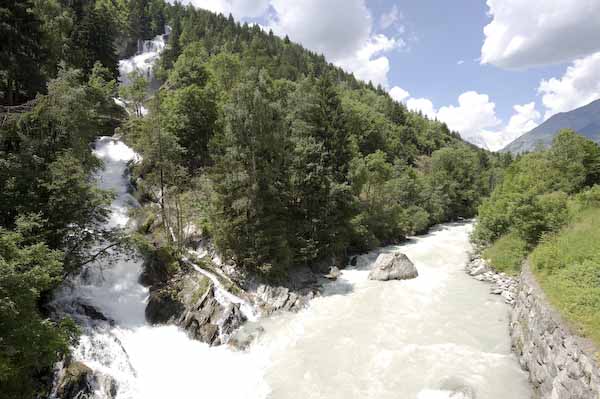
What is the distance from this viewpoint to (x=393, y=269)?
921 inches

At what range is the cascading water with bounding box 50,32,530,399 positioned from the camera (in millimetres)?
12242

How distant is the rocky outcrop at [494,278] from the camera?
1959cm

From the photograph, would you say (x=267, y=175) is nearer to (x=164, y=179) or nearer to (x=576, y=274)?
(x=164, y=179)

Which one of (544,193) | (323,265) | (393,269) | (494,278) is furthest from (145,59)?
(494,278)

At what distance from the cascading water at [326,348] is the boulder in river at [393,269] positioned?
1.37m

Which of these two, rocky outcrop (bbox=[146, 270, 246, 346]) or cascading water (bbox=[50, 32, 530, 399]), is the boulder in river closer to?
cascading water (bbox=[50, 32, 530, 399])

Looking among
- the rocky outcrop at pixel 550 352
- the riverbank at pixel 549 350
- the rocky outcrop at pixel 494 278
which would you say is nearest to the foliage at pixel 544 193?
the rocky outcrop at pixel 494 278

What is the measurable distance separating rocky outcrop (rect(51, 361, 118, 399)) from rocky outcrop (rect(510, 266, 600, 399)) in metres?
15.3

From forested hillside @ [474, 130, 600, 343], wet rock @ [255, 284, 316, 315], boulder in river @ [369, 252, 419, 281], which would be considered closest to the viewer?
forested hillside @ [474, 130, 600, 343]

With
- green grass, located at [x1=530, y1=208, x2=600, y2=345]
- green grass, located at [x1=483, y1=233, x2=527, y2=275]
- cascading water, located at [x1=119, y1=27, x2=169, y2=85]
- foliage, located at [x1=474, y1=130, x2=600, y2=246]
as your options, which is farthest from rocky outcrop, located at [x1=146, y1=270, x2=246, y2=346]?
cascading water, located at [x1=119, y1=27, x2=169, y2=85]

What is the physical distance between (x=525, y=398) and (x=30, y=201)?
20.9m

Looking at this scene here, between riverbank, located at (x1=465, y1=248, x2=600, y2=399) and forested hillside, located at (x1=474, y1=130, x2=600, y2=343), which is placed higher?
forested hillside, located at (x1=474, y1=130, x2=600, y2=343)

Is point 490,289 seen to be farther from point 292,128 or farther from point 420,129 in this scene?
point 420,129

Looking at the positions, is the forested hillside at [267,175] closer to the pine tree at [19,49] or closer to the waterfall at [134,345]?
the waterfall at [134,345]
